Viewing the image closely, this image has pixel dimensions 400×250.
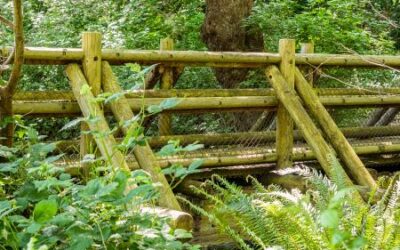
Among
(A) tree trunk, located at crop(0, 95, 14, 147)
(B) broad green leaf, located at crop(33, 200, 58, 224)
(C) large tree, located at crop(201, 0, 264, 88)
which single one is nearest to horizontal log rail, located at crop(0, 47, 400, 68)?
(A) tree trunk, located at crop(0, 95, 14, 147)

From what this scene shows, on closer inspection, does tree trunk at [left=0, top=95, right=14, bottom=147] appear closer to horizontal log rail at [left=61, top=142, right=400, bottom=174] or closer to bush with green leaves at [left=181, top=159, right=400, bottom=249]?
bush with green leaves at [left=181, top=159, right=400, bottom=249]

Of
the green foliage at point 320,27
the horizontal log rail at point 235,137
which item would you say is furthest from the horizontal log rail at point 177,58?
the green foliage at point 320,27

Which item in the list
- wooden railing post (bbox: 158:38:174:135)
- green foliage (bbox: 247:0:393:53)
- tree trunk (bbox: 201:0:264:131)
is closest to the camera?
wooden railing post (bbox: 158:38:174:135)

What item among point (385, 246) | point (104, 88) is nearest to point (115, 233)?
point (385, 246)

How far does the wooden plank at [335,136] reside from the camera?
16.6ft

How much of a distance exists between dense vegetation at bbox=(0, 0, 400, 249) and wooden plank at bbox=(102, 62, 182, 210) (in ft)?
0.61

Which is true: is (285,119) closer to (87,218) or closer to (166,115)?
(166,115)

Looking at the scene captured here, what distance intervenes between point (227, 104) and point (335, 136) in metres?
0.88

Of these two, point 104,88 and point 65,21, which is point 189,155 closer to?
point 104,88

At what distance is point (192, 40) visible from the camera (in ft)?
32.2

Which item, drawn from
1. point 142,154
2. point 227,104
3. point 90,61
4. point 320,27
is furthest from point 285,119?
point 320,27

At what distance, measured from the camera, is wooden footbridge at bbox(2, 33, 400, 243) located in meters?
4.39

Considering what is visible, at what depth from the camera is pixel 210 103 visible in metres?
5.16

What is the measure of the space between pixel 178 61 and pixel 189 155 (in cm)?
75
